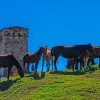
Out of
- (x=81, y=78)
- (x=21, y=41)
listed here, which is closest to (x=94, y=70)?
(x=81, y=78)

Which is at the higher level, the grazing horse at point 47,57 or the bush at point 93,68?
the grazing horse at point 47,57

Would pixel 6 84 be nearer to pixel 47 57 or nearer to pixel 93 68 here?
pixel 93 68

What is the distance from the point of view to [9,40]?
2810 inches

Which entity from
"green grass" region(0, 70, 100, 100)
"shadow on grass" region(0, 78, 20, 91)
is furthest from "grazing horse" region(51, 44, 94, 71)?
"shadow on grass" region(0, 78, 20, 91)

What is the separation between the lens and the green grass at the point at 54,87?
1121 inches

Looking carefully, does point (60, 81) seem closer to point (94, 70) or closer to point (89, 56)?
point (94, 70)

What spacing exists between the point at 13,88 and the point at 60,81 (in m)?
2.90

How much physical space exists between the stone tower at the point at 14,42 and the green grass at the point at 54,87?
3459 cm

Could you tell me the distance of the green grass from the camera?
2847cm

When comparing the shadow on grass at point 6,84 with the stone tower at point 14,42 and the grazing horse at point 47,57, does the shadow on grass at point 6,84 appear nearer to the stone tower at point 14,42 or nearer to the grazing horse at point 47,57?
the grazing horse at point 47,57

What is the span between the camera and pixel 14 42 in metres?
71.4

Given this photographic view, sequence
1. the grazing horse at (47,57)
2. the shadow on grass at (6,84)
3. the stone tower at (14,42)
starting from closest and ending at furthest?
1. the shadow on grass at (6,84)
2. the grazing horse at (47,57)
3. the stone tower at (14,42)

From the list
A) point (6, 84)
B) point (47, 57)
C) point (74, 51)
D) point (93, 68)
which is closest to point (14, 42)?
point (47, 57)

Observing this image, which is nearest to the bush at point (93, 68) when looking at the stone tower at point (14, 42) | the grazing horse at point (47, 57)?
the grazing horse at point (47, 57)
